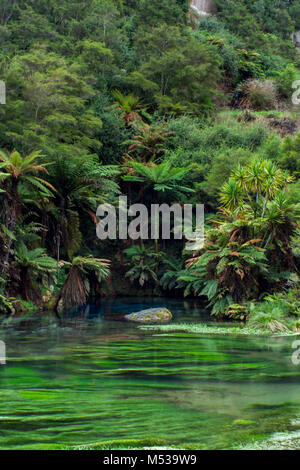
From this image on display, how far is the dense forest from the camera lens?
36.4ft

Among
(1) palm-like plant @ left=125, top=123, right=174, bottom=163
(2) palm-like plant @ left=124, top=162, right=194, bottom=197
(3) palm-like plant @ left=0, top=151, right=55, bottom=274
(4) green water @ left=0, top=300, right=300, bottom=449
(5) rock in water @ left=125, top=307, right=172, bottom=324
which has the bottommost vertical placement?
(5) rock in water @ left=125, top=307, right=172, bottom=324

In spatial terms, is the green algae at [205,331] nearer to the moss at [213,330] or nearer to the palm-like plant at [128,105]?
the moss at [213,330]

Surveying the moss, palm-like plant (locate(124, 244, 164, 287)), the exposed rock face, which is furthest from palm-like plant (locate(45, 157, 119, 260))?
the exposed rock face

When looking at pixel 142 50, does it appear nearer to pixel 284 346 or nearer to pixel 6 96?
pixel 6 96

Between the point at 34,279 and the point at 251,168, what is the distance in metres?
6.11

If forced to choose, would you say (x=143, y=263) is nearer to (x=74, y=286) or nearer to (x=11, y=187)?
(x=74, y=286)

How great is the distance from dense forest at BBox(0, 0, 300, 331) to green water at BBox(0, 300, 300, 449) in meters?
3.20

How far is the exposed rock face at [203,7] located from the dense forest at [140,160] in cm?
881

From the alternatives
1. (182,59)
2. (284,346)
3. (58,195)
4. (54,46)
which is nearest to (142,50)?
(182,59)

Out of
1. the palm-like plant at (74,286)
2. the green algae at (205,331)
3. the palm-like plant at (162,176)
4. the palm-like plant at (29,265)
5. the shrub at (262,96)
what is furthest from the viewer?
the shrub at (262,96)

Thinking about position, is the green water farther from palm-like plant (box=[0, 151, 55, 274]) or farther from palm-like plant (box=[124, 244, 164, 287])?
palm-like plant (box=[124, 244, 164, 287])

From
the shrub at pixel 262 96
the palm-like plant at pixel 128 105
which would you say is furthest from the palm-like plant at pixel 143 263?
the shrub at pixel 262 96

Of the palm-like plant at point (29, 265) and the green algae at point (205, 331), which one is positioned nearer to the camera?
the green algae at point (205, 331)

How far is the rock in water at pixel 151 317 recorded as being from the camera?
409 inches
